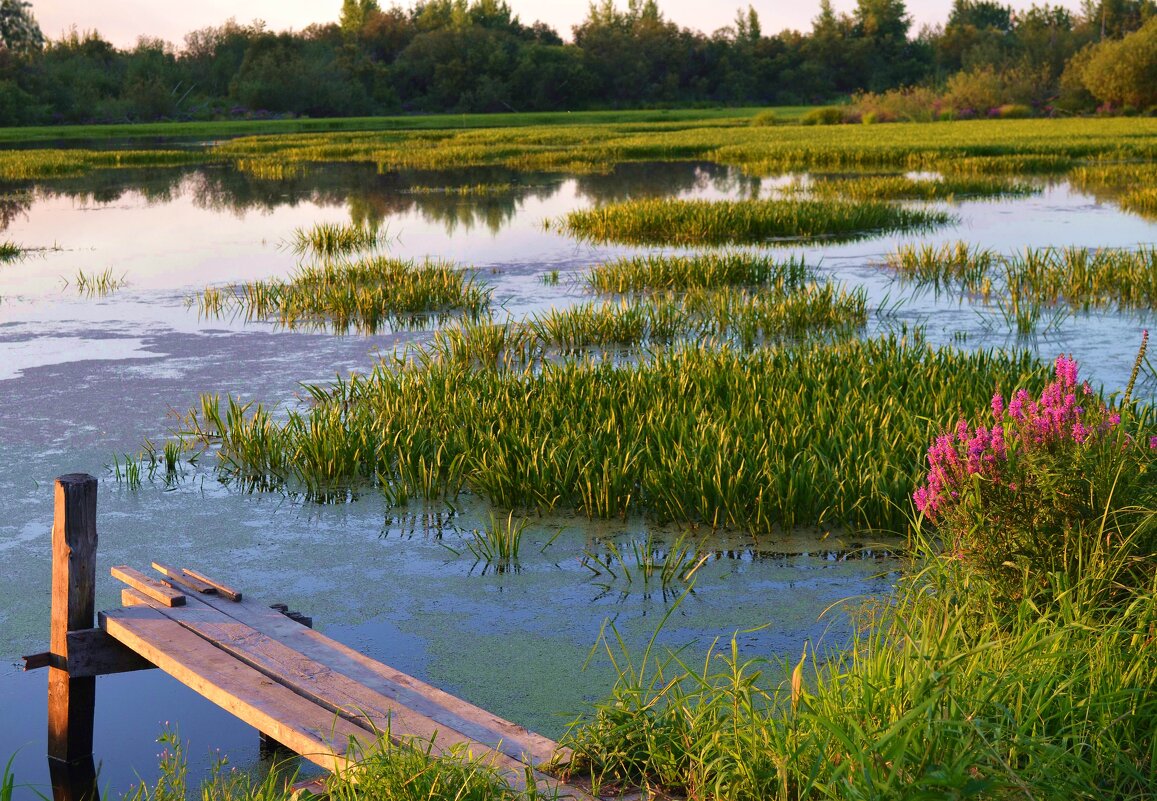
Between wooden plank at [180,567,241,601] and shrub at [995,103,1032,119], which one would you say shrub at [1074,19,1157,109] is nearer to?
shrub at [995,103,1032,119]

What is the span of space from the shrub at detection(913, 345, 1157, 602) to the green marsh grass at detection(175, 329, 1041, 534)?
125 centimetres

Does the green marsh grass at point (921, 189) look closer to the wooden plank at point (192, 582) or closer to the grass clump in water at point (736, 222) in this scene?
the grass clump in water at point (736, 222)

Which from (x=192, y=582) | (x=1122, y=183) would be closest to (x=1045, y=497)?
(x=192, y=582)

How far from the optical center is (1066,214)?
2067 centimetres

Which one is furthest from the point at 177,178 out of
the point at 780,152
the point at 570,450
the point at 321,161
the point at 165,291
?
the point at 570,450

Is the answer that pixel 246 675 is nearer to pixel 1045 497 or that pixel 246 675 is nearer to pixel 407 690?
pixel 407 690

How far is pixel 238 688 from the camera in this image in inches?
150

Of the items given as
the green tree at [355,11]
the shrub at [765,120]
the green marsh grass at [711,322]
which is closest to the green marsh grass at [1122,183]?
the green marsh grass at [711,322]

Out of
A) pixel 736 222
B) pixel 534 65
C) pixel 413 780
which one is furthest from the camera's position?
pixel 534 65

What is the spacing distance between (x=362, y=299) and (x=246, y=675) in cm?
913

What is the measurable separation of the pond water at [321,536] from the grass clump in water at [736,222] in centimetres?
107

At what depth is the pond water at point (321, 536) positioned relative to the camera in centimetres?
461

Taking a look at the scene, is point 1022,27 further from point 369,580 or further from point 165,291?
point 369,580

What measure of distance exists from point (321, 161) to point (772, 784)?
38302 mm
